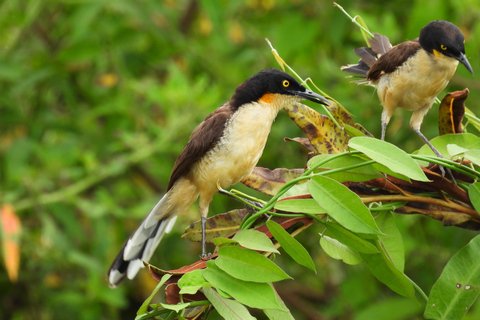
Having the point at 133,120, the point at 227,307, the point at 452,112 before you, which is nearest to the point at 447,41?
the point at 452,112

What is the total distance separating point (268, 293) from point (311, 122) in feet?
1.99

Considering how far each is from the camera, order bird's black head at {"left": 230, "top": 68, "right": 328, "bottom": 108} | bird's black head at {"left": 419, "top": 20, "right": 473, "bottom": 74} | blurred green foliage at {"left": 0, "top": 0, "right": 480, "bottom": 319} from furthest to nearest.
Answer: blurred green foliage at {"left": 0, "top": 0, "right": 480, "bottom": 319} < bird's black head at {"left": 230, "top": 68, "right": 328, "bottom": 108} < bird's black head at {"left": 419, "top": 20, "right": 473, "bottom": 74}

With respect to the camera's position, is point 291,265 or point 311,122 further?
point 291,265

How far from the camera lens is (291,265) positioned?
5672 mm

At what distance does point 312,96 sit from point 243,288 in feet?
3.42

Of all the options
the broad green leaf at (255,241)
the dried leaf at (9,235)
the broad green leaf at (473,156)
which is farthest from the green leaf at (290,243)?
the dried leaf at (9,235)

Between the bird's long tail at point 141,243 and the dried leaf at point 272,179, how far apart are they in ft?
2.32

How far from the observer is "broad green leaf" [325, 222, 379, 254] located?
167 centimetres

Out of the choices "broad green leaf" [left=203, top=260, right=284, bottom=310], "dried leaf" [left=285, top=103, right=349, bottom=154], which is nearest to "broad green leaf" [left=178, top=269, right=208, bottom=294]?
"broad green leaf" [left=203, top=260, right=284, bottom=310]

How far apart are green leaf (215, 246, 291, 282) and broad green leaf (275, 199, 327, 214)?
5.6 inches

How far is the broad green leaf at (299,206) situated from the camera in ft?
5.49

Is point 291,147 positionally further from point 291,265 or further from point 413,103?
point 413,103

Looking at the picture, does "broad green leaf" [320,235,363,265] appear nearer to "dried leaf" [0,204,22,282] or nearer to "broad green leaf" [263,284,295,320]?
"broad green leaf" [263,284,295,320]

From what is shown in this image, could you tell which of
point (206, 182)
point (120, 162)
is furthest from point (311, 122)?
point (120, 162)
